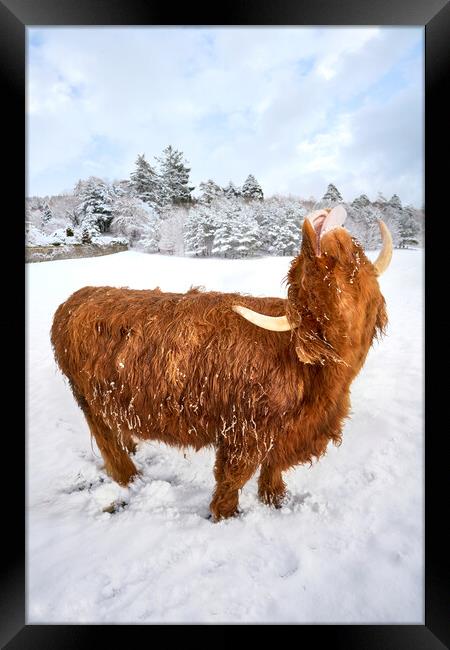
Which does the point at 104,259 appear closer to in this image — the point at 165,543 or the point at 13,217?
the point at 13,217

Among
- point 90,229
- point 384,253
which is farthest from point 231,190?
point 384,253

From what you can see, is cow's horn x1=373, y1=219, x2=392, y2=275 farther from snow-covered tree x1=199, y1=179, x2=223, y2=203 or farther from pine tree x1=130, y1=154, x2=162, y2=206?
pine tree x1=130, y1=154, x2=162, y2=206

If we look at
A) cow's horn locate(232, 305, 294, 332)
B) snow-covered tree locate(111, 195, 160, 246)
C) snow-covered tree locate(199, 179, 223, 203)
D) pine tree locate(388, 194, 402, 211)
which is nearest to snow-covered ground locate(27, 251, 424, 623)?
snow-covered tree locate(111, 195, 160, 246)

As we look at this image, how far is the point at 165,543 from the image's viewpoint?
1789 millimetres

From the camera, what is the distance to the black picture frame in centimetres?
145

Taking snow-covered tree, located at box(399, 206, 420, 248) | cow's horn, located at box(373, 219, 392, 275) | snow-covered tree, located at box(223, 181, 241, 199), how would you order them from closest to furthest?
cow's horn, located at box(373, 219, 392, 275)
snow-covered tree, located at box(399, 206, 420, 248)
snow-covered tree, located at box(223, 181, 241, 199)

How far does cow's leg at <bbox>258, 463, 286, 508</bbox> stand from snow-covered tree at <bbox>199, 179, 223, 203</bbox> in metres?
2.00

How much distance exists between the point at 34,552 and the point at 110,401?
2.94ft

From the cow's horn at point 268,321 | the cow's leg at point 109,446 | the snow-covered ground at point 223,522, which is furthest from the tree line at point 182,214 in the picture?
the cow's leg at point 109,446

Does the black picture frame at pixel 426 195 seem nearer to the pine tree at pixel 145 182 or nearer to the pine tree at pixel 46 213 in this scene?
the pine tree at pixel 46 213

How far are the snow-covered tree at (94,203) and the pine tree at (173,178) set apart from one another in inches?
15.7

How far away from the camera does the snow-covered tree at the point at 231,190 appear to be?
86.6 inches

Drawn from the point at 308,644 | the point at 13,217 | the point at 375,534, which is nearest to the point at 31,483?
the point at 13,217

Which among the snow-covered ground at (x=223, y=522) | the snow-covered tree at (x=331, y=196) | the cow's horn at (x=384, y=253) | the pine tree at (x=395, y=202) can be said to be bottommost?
the snow-covered ground at (x=223, y=522)
